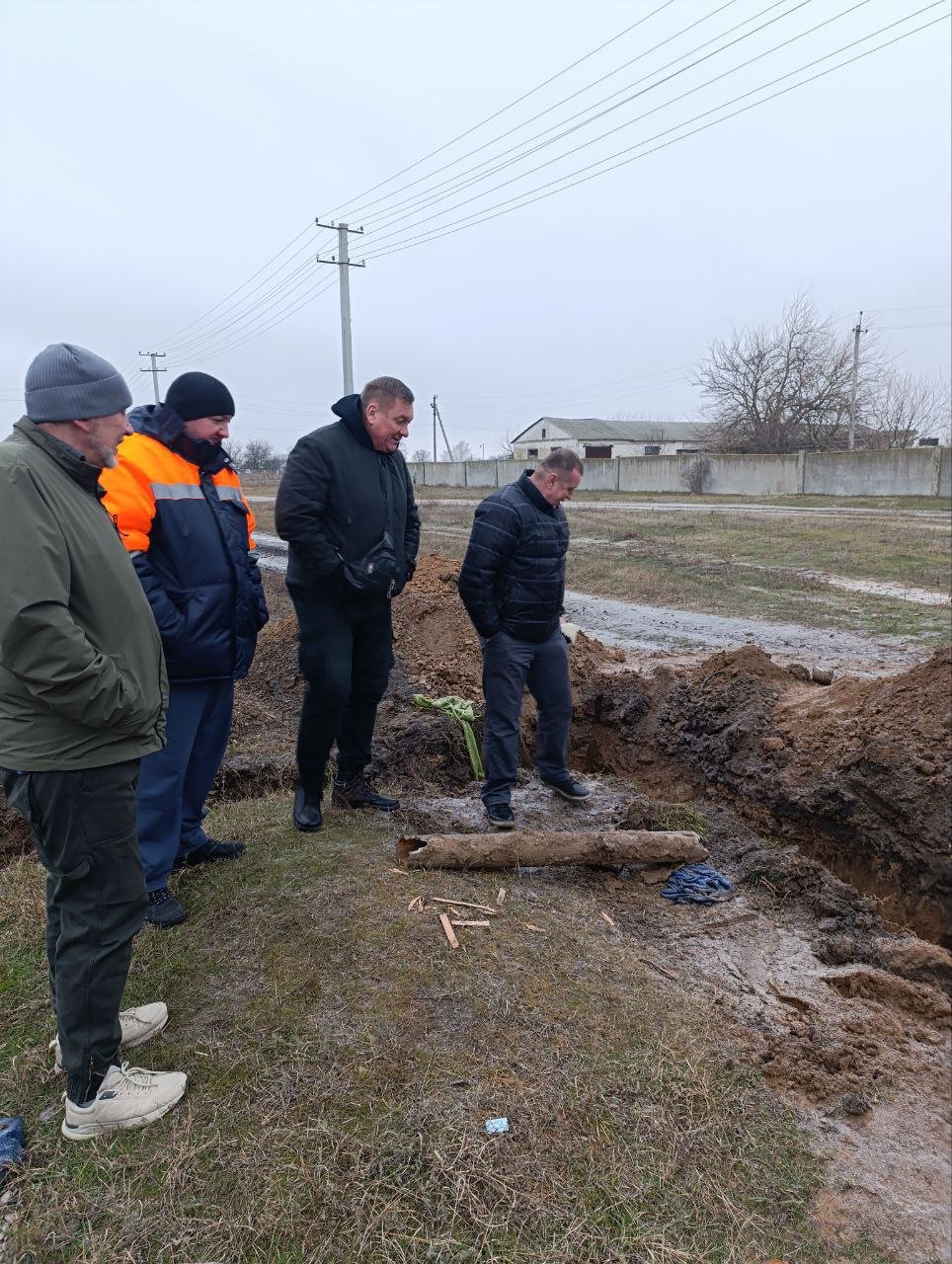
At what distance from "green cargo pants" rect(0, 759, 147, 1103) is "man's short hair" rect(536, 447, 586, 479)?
2.74 metres

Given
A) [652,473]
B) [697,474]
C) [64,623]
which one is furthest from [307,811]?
[652,473]

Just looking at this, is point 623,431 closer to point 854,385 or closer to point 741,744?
point 854,385

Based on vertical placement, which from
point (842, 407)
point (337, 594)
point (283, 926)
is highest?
point (842, 407)

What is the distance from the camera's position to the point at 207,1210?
2.15 m

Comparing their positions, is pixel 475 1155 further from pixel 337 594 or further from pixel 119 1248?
pixel 337 594

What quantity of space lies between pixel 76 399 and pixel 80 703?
829 mm

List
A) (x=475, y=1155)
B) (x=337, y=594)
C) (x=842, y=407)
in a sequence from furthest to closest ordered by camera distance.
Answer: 1. (x=842, y=407)
2. (x=337, y=594)
3. (x=475, y=1155)

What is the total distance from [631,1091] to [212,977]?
152 cm

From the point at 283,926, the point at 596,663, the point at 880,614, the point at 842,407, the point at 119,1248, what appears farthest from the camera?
the point at 842,407

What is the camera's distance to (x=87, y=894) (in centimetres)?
230

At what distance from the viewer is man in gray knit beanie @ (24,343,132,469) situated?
226 centimetres

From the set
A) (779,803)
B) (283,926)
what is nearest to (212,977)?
(283,926)

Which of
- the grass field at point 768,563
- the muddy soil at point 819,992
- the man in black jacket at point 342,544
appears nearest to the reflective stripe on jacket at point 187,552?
the man in black jacket at point 342,544

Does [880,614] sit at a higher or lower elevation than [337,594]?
lower
